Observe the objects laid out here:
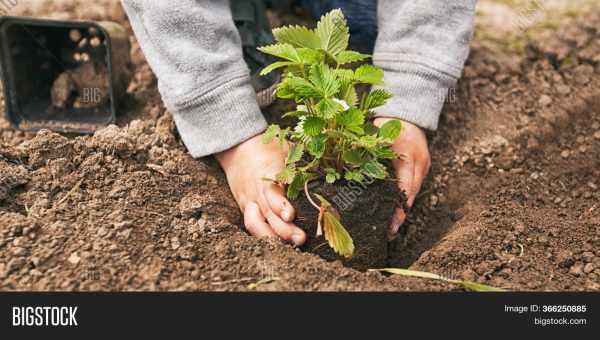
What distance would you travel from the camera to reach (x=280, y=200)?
1720 millimetres

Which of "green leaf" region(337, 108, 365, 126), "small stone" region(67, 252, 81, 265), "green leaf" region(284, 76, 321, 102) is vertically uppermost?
"green leaf" region(284, 76, 321, 102)

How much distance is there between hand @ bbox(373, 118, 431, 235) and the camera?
188 cm

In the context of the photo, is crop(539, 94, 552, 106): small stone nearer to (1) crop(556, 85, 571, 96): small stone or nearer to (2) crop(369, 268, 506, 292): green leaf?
(1) crop(556, 85, 571, 96): small stone

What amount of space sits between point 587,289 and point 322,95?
82 centimetres

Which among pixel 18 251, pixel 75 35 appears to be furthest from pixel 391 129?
pixel 75 35

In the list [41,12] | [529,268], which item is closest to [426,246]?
[529,268]

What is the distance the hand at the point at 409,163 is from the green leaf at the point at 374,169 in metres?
0.21

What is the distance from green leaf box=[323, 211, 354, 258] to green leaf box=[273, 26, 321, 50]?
428 millimetres

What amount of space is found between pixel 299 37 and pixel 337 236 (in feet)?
1.66

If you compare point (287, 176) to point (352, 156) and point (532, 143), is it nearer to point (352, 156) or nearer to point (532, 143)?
point (352, 156)

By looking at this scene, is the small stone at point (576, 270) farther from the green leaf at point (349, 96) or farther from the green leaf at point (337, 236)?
the green leaf at point (349, 96)

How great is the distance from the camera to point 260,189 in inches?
70.7

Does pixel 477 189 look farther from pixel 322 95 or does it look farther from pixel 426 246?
pixel 322 95

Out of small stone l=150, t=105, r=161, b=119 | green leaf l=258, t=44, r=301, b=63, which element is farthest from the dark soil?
small stone l=150, t=105, r=161, b=119
